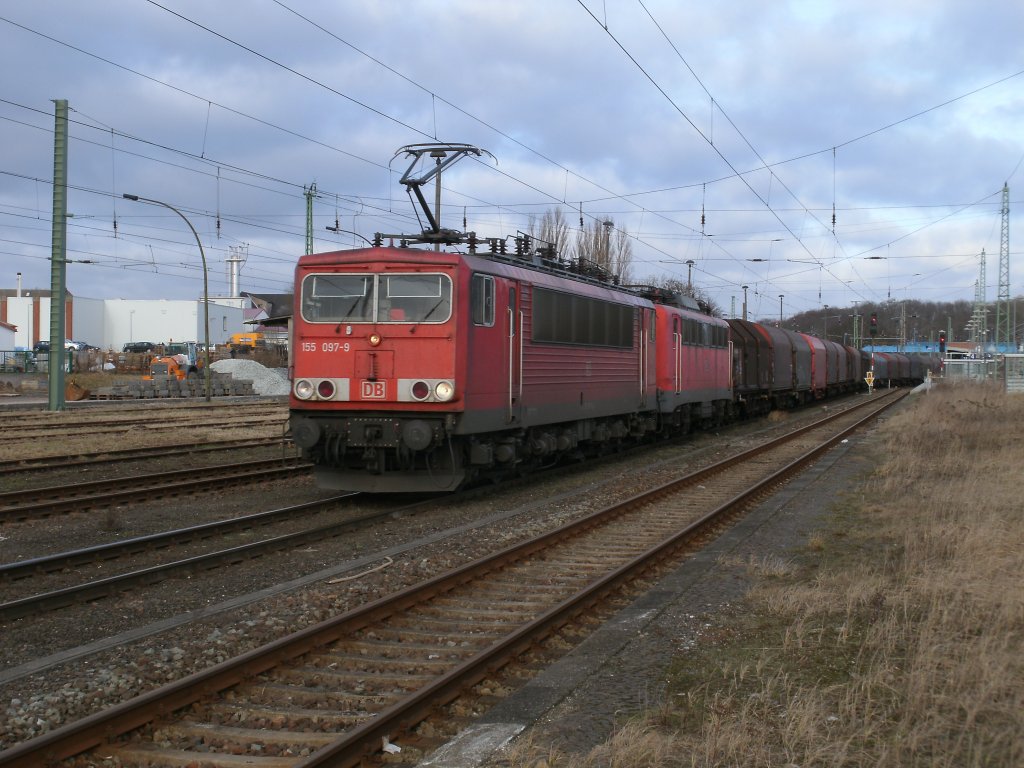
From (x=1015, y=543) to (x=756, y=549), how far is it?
2438 millimetres

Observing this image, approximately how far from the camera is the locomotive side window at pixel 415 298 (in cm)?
1168

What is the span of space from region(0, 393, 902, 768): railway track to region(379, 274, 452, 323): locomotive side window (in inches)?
135

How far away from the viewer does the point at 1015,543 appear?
334 inches

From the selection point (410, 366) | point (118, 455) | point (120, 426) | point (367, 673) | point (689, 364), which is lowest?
point (367, 673)

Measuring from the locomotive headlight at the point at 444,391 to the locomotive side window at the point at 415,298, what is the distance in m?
0.81

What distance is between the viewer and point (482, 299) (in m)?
12.1

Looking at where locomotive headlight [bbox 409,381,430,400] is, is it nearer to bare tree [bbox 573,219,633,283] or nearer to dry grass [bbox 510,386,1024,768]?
dry grass [bbox 510,386,1024,768]

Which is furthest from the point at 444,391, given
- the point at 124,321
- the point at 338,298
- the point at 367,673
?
the point at 124,321

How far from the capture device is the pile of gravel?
46219 mm

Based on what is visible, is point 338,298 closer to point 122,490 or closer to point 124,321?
point 122,490

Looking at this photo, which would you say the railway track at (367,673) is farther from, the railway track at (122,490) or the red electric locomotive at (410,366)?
the railway track at (122,490)

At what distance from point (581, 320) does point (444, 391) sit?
453 centimetres

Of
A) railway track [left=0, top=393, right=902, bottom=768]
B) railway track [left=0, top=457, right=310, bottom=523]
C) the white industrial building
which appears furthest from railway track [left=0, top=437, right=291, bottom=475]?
the white industrial building

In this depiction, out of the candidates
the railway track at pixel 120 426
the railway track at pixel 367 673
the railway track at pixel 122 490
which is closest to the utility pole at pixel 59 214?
the railway track at pixel 120 426
